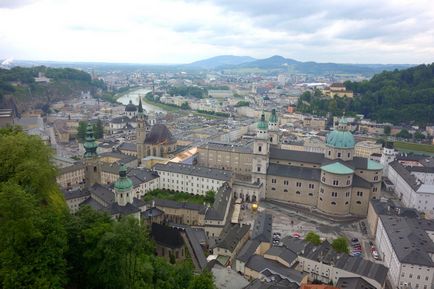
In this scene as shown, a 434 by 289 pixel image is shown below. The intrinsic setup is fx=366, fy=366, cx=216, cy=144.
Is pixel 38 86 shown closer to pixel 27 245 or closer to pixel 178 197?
pixel 178 197

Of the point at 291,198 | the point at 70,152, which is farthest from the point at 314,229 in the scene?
the point at 70,152

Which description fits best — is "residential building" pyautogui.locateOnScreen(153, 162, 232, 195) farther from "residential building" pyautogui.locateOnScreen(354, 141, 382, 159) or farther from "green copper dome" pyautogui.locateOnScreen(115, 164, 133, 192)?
"residential building" pyautogui.locateOnScreen(354, 141, 382, 159)

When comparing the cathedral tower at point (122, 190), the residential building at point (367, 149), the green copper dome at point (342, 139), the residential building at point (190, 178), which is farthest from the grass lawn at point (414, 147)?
the cathedral tower at point (122, 190)

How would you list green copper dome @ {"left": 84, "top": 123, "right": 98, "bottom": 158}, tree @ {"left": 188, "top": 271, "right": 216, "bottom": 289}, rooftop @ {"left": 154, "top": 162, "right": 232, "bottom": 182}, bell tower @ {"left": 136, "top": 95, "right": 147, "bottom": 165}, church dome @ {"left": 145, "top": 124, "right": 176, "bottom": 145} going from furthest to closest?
church dome @ {"left": 145, "top": 124, "right": 176, "bottom": 145}
bell tower @ {"left": 136, "top": 95, "right": 147, "bottom": 165}
rooftop @ {"left": 154, "top": 162, "right": 232, "bottom": 182}
green copper dome @ {"left": 84, "top": 123, "right": 98, "bottom": 158}
tree @ {"left": 188, "top": 271, "right": 216, "bottom": 289}

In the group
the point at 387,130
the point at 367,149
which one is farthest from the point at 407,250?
the point at 387,130

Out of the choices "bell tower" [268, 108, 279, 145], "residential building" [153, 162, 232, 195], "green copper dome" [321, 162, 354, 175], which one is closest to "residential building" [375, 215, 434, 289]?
"green copper dome" [321, 162, 354, 175]

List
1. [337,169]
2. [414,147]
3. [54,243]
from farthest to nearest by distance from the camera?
[414,147] < [337,169] < [54,243]
